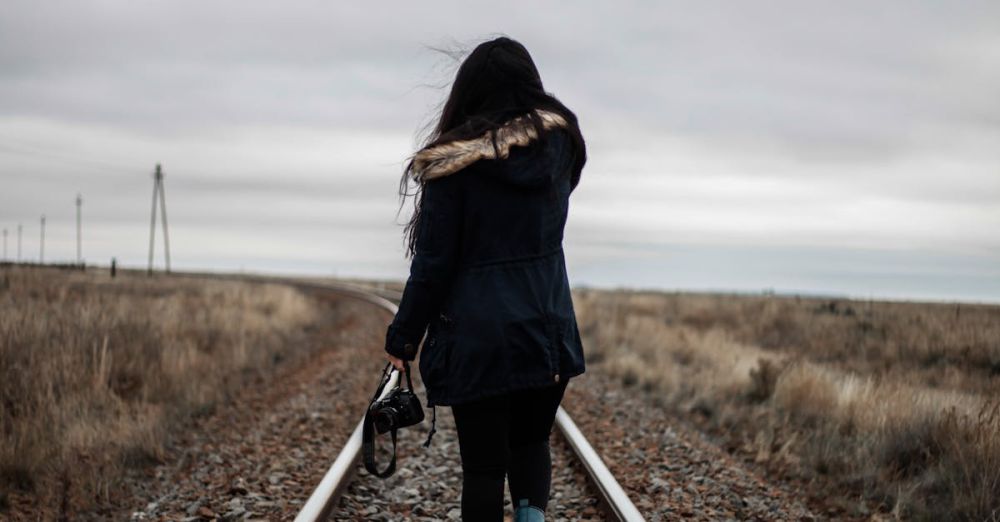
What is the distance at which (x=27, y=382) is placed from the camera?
7.42m

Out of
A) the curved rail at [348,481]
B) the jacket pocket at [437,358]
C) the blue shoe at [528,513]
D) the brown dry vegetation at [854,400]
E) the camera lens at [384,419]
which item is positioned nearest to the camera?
the jacket pocket at [437,358]

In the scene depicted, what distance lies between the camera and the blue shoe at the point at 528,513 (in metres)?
2.89

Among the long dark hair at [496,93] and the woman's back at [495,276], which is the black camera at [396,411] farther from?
the long dark hair at [496,93]

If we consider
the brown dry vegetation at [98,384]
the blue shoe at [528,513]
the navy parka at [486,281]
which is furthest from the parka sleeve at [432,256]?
the brown dry vegetation at [98,384]

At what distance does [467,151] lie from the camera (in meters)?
2.41

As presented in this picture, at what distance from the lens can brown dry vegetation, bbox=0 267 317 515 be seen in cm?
555

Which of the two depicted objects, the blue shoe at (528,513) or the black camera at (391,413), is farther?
the blue shoe at (528,513)

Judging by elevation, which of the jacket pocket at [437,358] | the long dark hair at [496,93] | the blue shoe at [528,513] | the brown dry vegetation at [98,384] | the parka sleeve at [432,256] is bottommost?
the brown dry vegetation at [98,384]

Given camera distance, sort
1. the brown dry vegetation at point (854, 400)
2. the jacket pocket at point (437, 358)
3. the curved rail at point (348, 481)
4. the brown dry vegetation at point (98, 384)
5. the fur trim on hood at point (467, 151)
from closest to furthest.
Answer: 1. the fur trim on hood at point (467, 151)
2. the jacket pocket at point (437, 358)
3. the curved rail at point (348, 481)
4. the brown dry vegetation at point (854, 400)
5. the brown dry vegetation at point (98, 384)

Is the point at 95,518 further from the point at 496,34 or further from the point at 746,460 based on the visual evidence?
the point at 746,460

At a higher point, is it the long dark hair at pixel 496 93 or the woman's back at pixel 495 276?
the long dark hair at pixel 496 93

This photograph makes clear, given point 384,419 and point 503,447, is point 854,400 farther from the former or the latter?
point 384,419

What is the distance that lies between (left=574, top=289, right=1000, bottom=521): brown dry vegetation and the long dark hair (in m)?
3.74

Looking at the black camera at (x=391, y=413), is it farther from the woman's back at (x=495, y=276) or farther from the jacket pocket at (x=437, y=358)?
the woman's back at (x=495, y=276)
